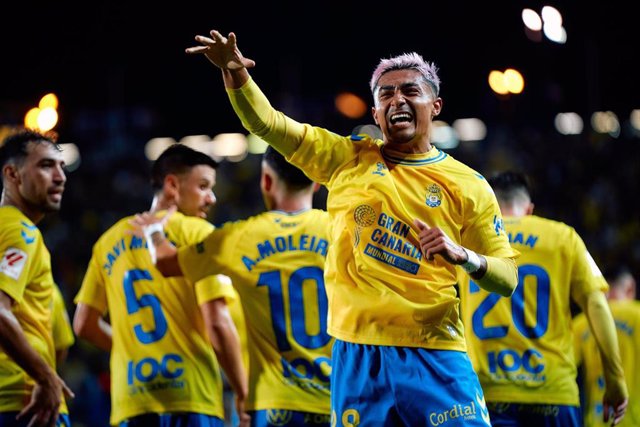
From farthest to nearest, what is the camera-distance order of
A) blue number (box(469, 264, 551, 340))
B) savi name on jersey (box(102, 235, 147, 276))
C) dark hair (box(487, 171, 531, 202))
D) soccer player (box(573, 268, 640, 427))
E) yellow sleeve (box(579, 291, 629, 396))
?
soccer player (box(573, 268, 640, 427))
dark hair (box(487, 171, 531, 202))
blue number (box(469, 264, 551, 340))
savi name on jersey (box(102, 235, 147, 276))
yellow sleeve (box(579, 291, 629, 396))

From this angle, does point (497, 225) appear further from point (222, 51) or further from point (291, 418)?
point (291, 418)

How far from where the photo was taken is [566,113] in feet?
76.6

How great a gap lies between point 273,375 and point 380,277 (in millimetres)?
1636

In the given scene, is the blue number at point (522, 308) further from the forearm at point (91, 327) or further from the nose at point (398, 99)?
the forearm at point (91, 327)

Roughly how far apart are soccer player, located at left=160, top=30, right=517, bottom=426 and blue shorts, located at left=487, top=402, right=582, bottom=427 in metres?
2.09

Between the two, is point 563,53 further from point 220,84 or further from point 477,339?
point 477,339

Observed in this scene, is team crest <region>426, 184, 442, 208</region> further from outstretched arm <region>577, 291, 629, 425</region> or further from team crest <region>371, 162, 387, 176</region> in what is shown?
outstretched arm <region>577, 291, 629, 425</region>

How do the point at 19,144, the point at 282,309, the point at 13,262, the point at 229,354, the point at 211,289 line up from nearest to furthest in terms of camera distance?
1. the point at 13,262
2. the point at 282,309
3. the point at 229,354
4. the point at 211,289
5. the point at 19,144

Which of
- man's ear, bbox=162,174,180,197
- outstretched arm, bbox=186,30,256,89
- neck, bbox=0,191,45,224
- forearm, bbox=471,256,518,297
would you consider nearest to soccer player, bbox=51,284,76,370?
neck, bbox=0,191,45,224

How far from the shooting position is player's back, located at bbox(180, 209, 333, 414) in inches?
220

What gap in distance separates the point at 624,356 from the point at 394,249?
5.33 m

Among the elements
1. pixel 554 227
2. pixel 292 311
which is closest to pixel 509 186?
pixel 554 227

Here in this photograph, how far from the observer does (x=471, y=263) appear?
3.95 m

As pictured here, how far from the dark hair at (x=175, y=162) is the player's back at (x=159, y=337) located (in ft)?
1.49
